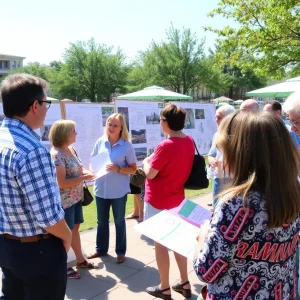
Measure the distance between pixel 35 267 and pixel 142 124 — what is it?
16.5 feet

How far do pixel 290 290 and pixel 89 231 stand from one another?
4.43 m

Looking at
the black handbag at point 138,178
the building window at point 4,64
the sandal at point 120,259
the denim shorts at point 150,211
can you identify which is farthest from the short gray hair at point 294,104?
the building window at point 4,64

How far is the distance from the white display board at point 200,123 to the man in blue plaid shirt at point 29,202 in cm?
639

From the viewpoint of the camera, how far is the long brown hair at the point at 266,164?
1.49 metres

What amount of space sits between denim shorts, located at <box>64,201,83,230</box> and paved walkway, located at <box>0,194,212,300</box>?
598 mm

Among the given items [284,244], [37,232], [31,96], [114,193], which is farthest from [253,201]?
[114,193]

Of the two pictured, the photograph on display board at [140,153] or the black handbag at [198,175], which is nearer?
the black handbag at [198,175]

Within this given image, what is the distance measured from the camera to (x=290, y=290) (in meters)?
1.74

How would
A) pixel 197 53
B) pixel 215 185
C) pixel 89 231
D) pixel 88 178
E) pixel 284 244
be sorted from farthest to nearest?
1. pixel 197 53
2. pixel 89 231
3. pixel 215 185
4. pixel 88 178
5. pixel 284 244

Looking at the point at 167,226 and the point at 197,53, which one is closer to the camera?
the point at 167,226

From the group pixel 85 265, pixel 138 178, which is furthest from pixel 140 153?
pixel 85 265

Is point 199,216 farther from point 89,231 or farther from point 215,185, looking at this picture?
point 89,231

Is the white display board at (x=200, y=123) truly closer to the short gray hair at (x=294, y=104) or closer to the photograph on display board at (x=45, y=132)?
the photograph on display board at (x=45, y=132)

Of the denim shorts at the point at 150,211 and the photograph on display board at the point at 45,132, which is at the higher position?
the photograph on display board at the point at 45,132
